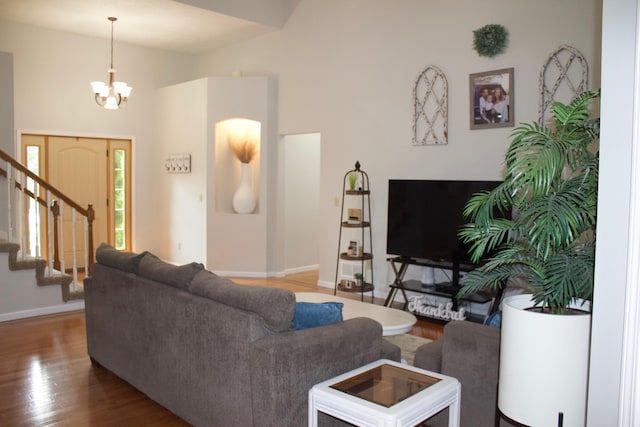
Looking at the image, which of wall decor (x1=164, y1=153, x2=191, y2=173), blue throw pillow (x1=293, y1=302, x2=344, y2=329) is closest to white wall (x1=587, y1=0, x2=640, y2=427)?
blue throw pillow (x1=293, y1=302, x2=344, y2=329)

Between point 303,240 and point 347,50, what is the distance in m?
2.96

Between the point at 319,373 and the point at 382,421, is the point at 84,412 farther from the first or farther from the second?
the point at 382,421

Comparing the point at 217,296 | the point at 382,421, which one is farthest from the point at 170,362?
the point at 382,421

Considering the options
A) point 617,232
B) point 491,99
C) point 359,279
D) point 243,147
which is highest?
point 491,99

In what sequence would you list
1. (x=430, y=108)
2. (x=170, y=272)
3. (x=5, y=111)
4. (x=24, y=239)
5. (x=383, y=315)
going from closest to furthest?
(x=170, y=272)
(x=383, y=315)
(x=24, y=239)
(x=430, y=108)
(x=5, y=111)

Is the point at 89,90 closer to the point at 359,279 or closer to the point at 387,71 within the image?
the point at 387,71

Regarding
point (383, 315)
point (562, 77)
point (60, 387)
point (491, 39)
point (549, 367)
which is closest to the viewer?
point (549, 367)

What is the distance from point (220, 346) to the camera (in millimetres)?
2740

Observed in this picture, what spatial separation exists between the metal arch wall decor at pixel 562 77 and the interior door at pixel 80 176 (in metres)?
6.32

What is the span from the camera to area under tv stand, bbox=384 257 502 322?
202 inches

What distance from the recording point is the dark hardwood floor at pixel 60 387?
3.20m

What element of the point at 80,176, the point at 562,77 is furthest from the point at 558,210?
the point at 80,176

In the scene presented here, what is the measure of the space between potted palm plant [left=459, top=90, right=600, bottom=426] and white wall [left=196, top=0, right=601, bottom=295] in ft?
9.55

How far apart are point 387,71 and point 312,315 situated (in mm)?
4196
